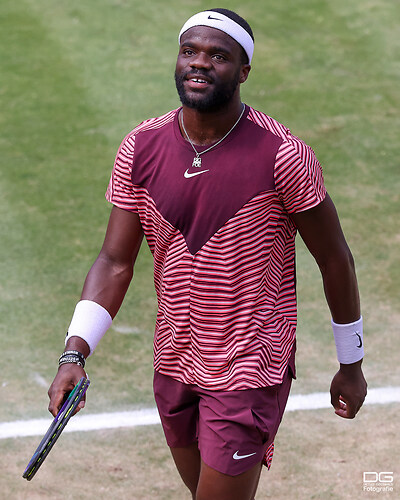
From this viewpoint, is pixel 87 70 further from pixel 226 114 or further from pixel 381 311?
pixel 226 114

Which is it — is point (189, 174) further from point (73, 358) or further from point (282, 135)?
point (73, 358)

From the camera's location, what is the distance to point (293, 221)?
4.73m

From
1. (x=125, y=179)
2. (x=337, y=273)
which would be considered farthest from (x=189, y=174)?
(x=337, y=273)

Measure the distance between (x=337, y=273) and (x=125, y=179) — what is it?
109 cm

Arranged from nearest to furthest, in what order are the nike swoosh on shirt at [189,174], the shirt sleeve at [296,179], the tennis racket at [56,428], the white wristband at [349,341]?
the tennis racket at [56,428]
the shirt sleeve at [296,179]
the nike swoosh on shirt at [189,174]
the white wristband at [349,341]

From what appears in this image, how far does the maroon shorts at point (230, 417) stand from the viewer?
471cm

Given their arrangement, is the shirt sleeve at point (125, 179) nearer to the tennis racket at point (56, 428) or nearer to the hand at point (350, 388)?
the tennis racket at point (56, 428)

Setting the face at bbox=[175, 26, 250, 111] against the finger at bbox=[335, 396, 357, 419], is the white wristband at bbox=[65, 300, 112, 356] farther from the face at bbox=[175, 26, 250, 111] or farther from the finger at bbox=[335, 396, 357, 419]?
the finger at bbox=[335, 396, 357, 419]

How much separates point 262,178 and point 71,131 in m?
6.37

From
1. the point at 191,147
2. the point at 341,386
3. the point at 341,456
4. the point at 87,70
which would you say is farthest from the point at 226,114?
the point at 87,70

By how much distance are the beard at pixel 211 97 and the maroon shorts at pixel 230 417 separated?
4.32 feet

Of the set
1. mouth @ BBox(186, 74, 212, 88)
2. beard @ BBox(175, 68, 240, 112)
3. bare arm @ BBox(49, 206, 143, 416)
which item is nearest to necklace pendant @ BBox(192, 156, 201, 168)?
beard @ BBox(175, 68, 240, 112)

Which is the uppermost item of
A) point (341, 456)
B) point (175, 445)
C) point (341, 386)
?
point (341, 386)

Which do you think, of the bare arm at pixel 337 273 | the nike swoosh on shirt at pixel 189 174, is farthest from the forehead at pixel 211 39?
the bare arm at pixel 337 273
